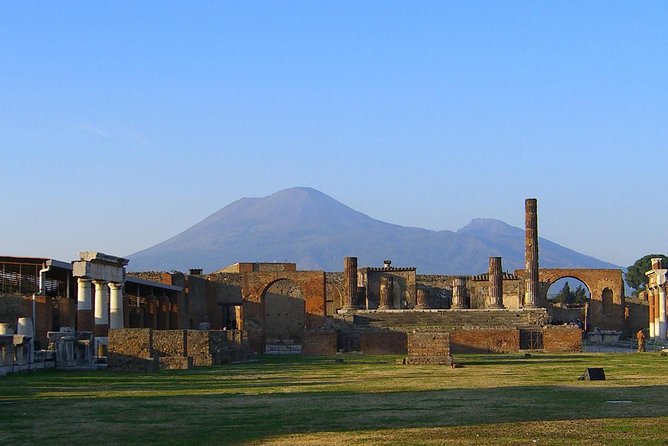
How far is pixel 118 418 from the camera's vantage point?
16453 mm

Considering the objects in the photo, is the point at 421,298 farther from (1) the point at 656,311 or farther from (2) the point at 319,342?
(2) the point at 319,342

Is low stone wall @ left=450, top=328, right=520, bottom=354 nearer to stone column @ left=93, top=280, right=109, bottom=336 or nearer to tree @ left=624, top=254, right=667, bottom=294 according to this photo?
stone column @ left=93, top=280, right=109, bottom=336

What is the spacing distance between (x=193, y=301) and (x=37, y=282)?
21.5 meters

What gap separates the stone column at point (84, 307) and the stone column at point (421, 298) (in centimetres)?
3083

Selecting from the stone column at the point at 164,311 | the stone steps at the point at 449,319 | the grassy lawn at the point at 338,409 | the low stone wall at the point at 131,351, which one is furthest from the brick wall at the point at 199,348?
the stone column at the point at 164,311

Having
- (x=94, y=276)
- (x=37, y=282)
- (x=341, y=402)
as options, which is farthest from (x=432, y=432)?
(x=37, y=282)

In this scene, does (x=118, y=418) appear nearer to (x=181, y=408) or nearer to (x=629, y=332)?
(x=181, y=408)

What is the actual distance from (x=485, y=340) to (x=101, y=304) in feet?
59.9

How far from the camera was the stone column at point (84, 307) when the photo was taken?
126ft

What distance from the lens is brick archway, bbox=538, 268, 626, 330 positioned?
77375mm

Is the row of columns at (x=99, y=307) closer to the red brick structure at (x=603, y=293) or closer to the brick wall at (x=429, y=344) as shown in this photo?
the brick wall at (x=429, y=344)

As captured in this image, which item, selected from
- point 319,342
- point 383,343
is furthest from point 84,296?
point 383,343

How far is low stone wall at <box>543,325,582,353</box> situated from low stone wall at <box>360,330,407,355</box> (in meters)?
6.19

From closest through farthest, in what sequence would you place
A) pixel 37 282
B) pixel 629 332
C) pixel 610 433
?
pixel 610 433 < pixel 37 282 < pixel 629 332
